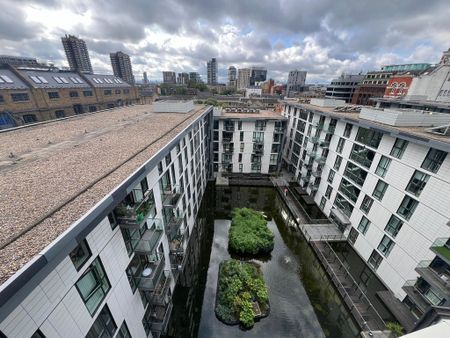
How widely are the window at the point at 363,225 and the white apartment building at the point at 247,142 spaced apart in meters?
19.4

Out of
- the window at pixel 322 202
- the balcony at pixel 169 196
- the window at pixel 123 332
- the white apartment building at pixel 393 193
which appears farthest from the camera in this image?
the window at pixel 322 202

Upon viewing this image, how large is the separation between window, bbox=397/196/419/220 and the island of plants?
15.3 metres

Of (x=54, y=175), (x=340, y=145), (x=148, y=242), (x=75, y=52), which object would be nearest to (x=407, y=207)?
(x=340, y=145)

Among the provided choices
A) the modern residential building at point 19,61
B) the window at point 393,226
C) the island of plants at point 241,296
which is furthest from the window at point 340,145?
the modern residential building at point 19,61

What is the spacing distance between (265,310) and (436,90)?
227ft

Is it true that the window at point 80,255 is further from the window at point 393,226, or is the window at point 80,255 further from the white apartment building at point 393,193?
the window at point 393,226

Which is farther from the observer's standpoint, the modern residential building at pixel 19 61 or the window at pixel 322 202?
the modern residential building at pixel 19 61

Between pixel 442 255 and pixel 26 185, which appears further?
pixel 442 255

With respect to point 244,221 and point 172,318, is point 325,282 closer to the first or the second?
point 244,221

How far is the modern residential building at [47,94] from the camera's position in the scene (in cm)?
3562

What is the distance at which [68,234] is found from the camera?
21.0ft

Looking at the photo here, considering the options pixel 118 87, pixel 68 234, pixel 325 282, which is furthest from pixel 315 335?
pixel 118 87

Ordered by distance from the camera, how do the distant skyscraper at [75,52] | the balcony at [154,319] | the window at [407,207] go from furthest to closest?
the distant skyscraper at [75,52] → the window at [407,207] → the balcony at [154,319]

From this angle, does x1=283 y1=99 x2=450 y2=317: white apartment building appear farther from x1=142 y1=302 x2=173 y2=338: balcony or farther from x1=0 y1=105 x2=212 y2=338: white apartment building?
x1=0 y1=105 x2=212 y2=338: white apartment building
